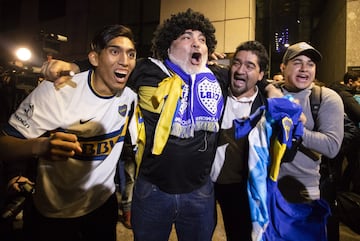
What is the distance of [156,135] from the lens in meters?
2.26

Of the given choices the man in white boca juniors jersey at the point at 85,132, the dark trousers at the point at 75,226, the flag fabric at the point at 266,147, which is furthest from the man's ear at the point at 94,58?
the flag fabric at the point at 266,147

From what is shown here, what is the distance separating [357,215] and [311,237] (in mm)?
2944

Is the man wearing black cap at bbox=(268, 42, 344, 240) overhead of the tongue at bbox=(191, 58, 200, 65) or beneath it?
beneath

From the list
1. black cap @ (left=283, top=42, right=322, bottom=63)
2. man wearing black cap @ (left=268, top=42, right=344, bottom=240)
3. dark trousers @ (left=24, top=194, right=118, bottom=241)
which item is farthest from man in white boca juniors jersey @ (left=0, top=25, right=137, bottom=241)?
black cap @ (left=283, top=42, right=322, bottom=63)

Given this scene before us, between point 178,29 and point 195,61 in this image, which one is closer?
point 195,61

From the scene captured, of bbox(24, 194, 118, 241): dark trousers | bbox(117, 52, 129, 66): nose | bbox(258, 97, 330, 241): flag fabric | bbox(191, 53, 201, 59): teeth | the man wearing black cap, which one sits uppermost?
bbox(191, 53, 201, 59): teeth

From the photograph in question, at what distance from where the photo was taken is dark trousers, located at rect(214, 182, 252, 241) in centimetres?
269

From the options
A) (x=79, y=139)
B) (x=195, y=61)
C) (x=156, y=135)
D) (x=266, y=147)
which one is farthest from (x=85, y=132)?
(x=266, y=147)

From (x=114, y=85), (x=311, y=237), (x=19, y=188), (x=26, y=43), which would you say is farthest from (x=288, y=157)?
(x=26, y=43)

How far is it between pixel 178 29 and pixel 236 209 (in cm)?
169

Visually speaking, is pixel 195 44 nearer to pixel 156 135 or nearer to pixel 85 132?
pixel 156 135

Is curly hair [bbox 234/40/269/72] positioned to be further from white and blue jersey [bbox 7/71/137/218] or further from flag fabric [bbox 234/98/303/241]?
white and blue jersey [bbox 7/71/137/218]

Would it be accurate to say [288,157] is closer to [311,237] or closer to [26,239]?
[311,237]

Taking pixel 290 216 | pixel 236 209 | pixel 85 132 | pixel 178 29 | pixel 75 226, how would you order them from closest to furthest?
pixel 290 216 → pixel 85 132 → pixel 75 226 → pixel 178 29 → pixel 236 209
